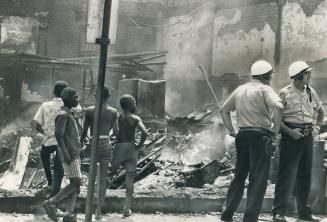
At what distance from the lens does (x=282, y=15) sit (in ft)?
59.3

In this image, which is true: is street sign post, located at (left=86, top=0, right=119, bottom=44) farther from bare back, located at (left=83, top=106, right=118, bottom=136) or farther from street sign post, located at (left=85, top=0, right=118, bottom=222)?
bare back, located at (left=83, top=106, right=118, bottom=136)

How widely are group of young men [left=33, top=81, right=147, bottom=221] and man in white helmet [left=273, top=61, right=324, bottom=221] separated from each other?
1.89 meters

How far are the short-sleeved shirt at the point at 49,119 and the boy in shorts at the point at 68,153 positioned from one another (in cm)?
92

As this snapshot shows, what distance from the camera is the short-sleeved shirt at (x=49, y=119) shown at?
6762 millimetres

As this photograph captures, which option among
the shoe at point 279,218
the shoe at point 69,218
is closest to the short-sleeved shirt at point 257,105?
the shoe at point 279,218

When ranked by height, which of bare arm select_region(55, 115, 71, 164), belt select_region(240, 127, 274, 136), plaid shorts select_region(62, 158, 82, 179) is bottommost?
plaid shorts select_region(62, 158, 82, 179)

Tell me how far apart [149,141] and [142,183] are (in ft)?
9.92

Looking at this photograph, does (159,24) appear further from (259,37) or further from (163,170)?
(163,170)

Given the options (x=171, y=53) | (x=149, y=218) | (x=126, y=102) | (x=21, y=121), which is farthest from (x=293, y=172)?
(x=171, y=53)

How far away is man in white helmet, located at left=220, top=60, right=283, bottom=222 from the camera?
5.71m

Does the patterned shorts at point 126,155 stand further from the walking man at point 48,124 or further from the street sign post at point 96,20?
the street sign post at point 96,20

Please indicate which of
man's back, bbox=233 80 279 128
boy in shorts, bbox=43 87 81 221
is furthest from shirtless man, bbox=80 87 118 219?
man's back, bbox=233 80 279 128

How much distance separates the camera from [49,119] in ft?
22.5

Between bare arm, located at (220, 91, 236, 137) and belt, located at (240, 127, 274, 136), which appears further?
bare arm, located at (220, 91, 236, 137)
